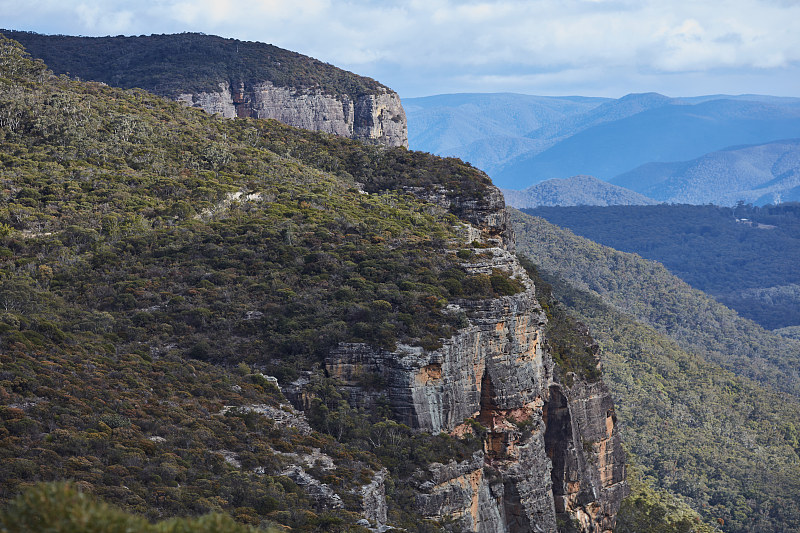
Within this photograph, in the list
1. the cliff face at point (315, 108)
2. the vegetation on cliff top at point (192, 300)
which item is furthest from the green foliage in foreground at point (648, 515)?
the cliff face at point (315, 108)

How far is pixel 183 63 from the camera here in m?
145

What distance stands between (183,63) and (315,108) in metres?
22.1

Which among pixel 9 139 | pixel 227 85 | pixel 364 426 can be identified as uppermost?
pixel 227 85

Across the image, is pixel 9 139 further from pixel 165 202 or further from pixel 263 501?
pixel 263 501

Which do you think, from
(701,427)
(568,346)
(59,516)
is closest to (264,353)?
(568,346)

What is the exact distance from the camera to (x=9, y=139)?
60.5 meters

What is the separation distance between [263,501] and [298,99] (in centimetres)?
11950

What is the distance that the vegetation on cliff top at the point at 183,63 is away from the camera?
443ft

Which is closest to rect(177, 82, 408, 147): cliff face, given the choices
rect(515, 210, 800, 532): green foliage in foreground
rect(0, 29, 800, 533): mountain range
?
rect(515, 210, 800, 532): green foliage in foreground

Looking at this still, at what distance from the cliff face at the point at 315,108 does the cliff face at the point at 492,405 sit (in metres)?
88.3

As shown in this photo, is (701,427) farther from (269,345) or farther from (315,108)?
(269,345)

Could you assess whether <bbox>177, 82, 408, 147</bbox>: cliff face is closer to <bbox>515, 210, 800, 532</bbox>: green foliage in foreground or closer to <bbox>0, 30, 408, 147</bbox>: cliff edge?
<bbox>0, 30, 408, 147</bbox>: cliff edge

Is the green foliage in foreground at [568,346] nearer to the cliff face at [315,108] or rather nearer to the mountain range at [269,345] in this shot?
the mountain range at [269,345]

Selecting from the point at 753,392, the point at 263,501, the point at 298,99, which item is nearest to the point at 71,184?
the point at 263,501
